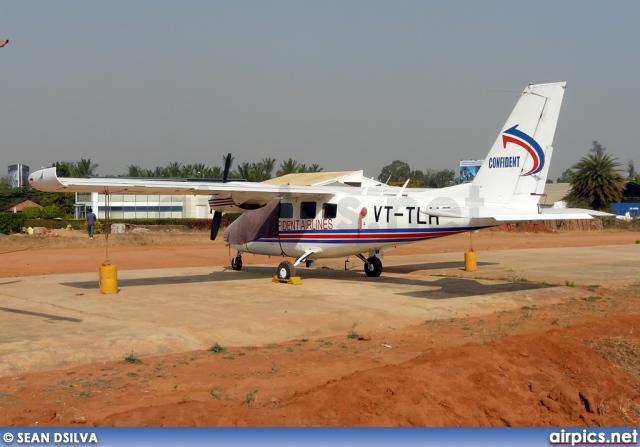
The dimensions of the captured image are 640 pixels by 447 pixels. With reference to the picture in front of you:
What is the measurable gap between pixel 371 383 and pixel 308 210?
13510 millimetres

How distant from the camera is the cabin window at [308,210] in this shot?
2119 cm

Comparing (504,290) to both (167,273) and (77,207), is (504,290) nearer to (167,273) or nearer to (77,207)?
(167,273)

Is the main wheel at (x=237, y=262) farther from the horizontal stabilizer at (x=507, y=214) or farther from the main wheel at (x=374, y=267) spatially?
the horizontal stabilizer at (x=507, y=214)

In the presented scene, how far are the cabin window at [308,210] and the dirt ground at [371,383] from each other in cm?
811

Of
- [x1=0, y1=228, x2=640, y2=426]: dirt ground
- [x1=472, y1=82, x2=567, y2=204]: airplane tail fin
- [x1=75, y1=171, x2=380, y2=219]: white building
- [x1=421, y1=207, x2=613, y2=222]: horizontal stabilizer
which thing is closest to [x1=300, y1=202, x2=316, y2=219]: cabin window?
[x1=421, y1=207, x2=613, y2=222]: horizontal stabilizer

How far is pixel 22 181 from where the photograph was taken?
160 metres

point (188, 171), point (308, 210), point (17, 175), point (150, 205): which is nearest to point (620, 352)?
point (308, 210)

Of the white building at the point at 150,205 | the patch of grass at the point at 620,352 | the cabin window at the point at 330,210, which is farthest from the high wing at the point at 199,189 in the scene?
the white building at the point at 150,205

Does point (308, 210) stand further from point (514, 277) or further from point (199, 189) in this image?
point (514, 277)

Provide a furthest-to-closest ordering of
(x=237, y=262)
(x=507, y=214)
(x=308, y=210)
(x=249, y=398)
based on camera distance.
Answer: (x=237, y=262) → (x=308, y=210) → (x=507, y=214) → (x=249, y=398)

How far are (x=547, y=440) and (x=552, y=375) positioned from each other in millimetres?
3036

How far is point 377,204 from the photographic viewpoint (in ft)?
65.7

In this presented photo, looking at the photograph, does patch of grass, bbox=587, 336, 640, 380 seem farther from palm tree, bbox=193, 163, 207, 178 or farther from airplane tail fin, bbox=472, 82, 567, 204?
palm tree, bbox=193, 163, 207, 178

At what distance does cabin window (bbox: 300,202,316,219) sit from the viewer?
834 inches
